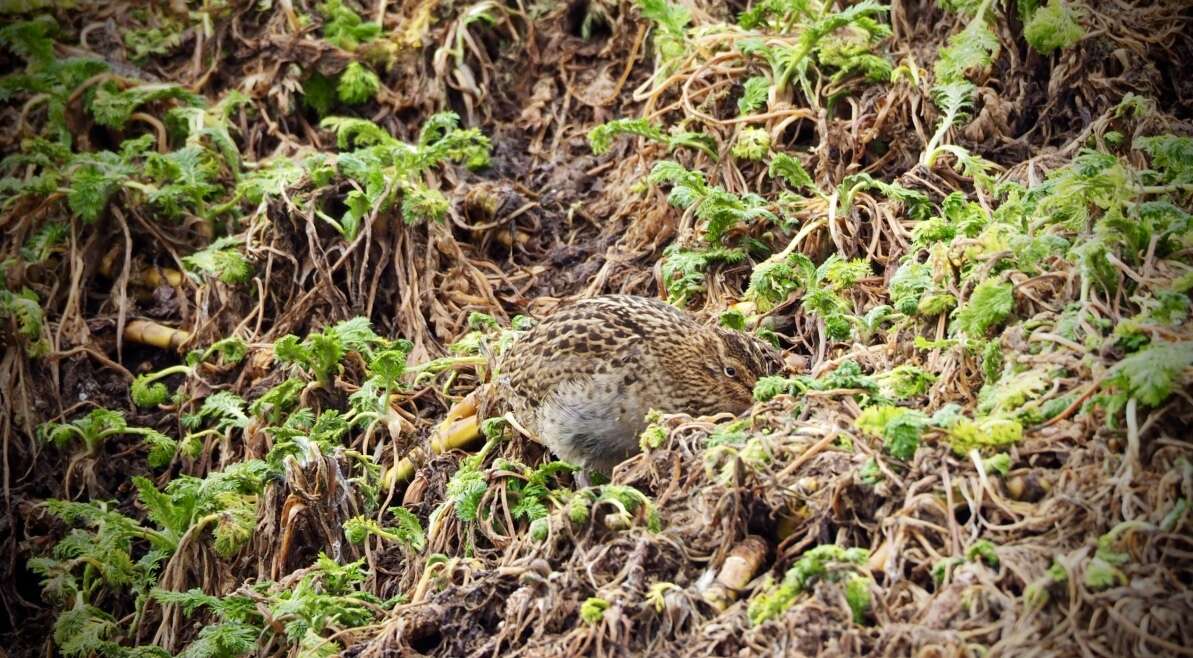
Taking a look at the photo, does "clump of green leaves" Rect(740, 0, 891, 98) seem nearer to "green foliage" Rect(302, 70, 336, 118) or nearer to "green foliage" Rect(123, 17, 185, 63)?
"green foliage" Rect(302, 70, 336, 118)

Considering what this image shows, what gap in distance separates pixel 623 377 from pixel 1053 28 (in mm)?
2916

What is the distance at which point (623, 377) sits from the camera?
20.9ft

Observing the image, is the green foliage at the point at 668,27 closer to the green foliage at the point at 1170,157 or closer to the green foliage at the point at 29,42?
the green foliage at the point at 1170,157

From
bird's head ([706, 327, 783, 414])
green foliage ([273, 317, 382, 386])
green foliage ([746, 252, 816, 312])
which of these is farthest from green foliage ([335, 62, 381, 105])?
bird's head ([706, 327, 783, 414])

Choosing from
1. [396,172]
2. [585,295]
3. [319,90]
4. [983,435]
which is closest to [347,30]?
[319,90]

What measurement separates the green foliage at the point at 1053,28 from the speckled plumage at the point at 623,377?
89.6 inches

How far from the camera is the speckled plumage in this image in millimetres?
6309

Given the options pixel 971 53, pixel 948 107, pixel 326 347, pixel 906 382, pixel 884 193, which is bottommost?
pixel 326 347

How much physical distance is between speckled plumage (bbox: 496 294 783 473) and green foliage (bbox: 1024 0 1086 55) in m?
2.28

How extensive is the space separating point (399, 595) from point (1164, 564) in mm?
3230

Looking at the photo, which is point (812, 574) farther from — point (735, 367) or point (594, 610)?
point (735, 367)

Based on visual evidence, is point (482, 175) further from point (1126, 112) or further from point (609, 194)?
Answer: point (1126, 112)

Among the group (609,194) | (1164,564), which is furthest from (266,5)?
(1164,564)

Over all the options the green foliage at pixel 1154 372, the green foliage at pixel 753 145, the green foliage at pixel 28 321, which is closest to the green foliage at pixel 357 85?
the green foliage at pixel 28 321
